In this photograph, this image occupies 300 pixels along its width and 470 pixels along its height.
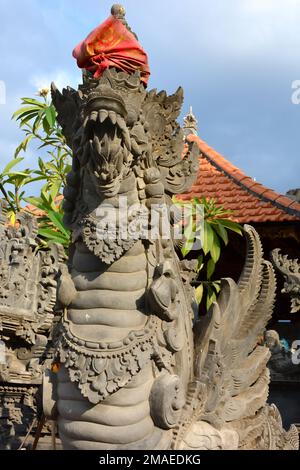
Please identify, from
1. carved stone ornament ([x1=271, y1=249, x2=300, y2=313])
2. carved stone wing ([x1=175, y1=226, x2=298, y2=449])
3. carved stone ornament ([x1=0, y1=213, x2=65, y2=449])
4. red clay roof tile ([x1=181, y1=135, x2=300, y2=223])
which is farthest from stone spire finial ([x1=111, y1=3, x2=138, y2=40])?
red clay roof tile ([x1=181, y1=135, x2=300, y2=223])

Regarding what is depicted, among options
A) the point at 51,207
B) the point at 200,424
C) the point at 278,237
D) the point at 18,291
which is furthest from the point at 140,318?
the point at 278,237

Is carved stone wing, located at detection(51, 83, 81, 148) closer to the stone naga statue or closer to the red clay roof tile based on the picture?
the stone naga statue

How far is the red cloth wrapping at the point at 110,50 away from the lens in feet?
9.34

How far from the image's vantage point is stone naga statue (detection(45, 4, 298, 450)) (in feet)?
8.25

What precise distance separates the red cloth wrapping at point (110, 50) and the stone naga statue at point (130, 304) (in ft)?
0.37

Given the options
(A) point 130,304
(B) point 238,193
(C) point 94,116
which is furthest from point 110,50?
(B) point 238,193

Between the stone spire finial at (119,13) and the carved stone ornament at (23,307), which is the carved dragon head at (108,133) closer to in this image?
the stone spire finial at (119,13)

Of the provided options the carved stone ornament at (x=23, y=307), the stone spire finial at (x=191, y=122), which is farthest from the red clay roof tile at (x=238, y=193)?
the carved stone ornament at (x=23, y=307)

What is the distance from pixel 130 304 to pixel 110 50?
124cm

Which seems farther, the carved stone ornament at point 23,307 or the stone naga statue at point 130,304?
the carved stone ornament at point 23,307

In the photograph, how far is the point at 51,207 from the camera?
6.88m

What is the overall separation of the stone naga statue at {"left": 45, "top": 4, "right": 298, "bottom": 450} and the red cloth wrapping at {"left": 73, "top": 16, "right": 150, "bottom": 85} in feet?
0.37

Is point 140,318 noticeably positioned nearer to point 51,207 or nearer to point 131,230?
point 131,230

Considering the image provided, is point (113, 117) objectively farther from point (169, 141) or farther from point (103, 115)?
point (169, 141)
